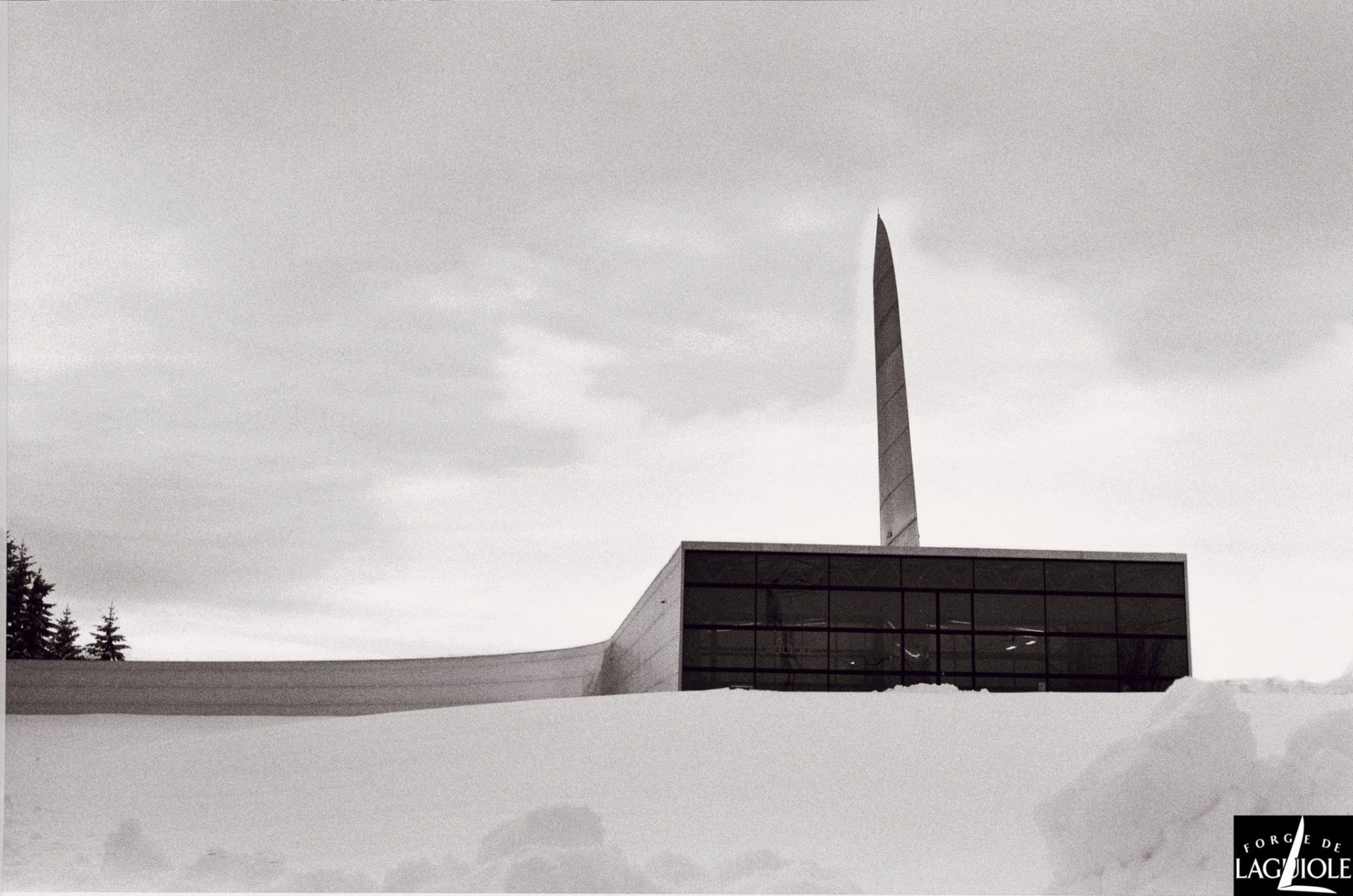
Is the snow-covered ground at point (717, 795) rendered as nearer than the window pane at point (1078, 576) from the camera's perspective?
Yes

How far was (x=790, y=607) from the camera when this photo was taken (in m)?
15.7

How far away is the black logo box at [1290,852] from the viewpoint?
247 inches

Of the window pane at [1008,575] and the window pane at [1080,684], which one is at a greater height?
the window pane at [1008,575]

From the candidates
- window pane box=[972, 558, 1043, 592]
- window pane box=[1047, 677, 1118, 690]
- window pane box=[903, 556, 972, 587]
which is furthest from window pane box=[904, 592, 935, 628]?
window pane box=[1047, 677, 1118, 690]

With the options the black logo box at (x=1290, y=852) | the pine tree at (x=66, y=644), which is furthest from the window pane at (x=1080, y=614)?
the pine tree at (x=66, y=644)

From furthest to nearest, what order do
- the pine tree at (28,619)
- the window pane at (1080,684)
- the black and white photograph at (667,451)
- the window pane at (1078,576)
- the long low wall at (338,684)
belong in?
the long low wall at (338,684)
the pine tree at (28,619)
the window pane at (1078,576)
the window pane at (1080,684)
the black and white photograph at (667,451)

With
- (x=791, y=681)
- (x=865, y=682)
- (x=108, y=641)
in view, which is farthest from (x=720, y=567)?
(x=108, y=641)

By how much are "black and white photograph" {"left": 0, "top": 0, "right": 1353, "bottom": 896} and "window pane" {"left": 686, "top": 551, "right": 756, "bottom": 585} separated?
0.15ft

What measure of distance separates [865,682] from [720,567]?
2216 mm

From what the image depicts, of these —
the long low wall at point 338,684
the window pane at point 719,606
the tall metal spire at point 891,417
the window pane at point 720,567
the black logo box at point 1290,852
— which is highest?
the tall metal spire at point 891,417

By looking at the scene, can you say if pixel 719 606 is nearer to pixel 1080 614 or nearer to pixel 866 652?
pixel 866 652

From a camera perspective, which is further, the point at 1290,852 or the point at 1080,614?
the point at 1080,614

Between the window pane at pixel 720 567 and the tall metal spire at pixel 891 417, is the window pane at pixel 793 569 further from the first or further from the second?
the tall metal spire at pixel 891 417

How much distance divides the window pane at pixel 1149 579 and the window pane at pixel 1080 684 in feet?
4.04
